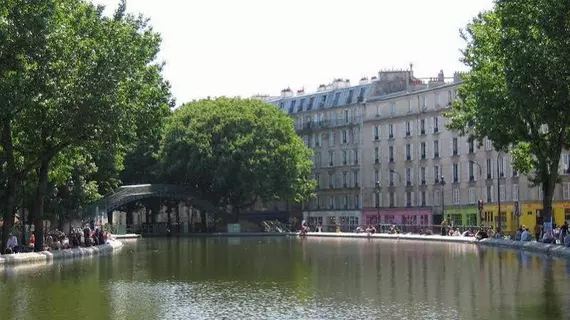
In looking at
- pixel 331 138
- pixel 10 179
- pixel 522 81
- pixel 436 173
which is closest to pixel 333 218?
pixel 331 138

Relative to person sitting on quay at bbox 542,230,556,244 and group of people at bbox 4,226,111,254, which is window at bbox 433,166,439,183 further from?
person sitting on quay at bbox 542,230,556,244

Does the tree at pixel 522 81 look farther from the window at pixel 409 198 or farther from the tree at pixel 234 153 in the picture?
the window at pixel 409 198

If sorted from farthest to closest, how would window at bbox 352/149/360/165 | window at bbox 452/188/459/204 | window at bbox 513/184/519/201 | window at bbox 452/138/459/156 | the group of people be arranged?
window at bbox 352/149/360/165, window at bbox 452/188/459/204, window at bbox 452/138/459/156, window at bbox 513/184/519/201, the group of people

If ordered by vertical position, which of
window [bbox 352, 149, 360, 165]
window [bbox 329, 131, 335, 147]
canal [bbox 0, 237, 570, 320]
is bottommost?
canal [bbox 0, 237, 570, 320]

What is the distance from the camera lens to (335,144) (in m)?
135

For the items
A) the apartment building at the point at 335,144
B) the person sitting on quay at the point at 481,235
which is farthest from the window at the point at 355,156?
the person sitting on quay at the point at 481,235

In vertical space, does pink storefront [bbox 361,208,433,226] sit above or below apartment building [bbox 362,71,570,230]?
below

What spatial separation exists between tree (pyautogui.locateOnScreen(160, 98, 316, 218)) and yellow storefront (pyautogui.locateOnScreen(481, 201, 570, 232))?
22613mm

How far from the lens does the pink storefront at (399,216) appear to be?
385 ft

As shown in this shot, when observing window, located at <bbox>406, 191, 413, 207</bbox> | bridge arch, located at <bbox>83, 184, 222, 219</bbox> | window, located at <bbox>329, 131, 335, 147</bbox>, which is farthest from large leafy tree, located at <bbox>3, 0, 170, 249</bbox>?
window, located at <bbox>329, 131, 335, 147</bbox>

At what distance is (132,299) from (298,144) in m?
85.8

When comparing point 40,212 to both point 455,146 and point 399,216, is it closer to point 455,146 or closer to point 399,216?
point 455,146

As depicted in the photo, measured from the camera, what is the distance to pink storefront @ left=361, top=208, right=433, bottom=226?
117 meters

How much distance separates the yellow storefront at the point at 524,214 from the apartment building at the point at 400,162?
0.33 feet
